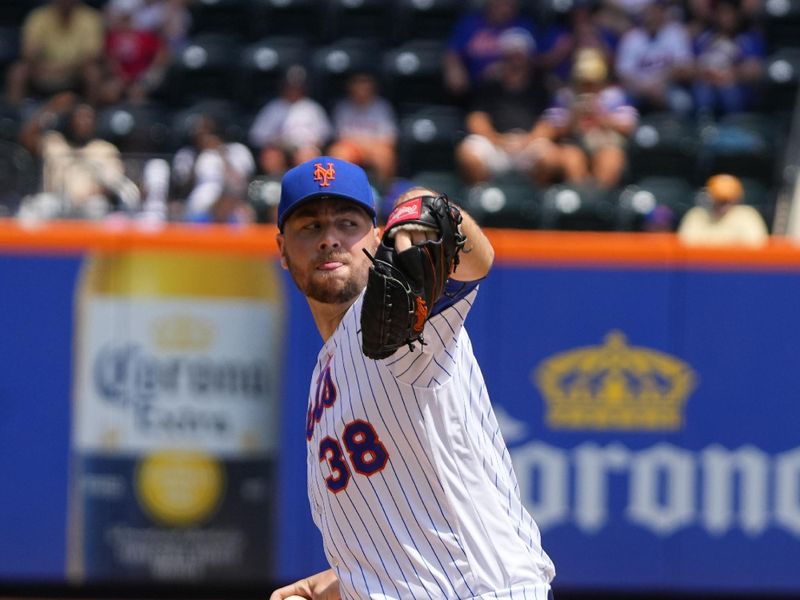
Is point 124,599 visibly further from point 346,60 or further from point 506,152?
point 346,60

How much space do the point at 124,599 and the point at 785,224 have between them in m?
4.86

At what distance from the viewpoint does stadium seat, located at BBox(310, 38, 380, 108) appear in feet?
36.3

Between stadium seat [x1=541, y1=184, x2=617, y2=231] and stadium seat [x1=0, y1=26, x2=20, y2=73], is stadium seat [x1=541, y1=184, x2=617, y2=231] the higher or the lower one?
the lower one

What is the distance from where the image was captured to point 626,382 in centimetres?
757

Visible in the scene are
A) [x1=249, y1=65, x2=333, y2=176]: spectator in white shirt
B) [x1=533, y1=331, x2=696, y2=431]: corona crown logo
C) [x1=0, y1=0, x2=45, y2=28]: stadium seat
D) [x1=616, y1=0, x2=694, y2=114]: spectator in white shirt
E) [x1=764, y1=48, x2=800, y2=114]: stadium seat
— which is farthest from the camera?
[x1=0, y1=0, x2=45, y2=28]: stadium seat

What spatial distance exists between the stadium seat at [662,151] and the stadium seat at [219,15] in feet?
12.7

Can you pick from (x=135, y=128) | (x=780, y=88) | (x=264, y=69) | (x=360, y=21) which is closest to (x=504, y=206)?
(x=780, y=88)

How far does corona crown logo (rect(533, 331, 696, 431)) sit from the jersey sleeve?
16.2ft

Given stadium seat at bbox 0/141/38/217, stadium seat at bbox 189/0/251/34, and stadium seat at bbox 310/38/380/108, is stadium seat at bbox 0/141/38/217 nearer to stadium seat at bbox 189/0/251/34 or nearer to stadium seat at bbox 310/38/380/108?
stadium seat at bbox 310/38/380/108

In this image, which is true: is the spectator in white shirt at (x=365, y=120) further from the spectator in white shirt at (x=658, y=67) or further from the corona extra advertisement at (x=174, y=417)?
the corona extra advertisement at (x=174, y=417)

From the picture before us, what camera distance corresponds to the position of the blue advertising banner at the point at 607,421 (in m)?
7.55

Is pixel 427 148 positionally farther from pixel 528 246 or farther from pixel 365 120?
pixel 528 246

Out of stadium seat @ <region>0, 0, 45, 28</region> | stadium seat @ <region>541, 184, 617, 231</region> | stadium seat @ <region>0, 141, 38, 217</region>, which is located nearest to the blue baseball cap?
stadium seat @ <region>541, 184, 617, 231</region>

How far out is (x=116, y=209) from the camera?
866 centimetres
